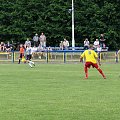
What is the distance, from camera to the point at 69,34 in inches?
2297

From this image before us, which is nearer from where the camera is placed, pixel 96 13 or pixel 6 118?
pixel 6 118

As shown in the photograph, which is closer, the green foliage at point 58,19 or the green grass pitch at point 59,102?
the green grass pitch at point 59,102

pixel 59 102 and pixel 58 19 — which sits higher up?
pixel 58 19

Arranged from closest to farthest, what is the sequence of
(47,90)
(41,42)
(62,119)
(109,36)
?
(62,119) < (47,90) < (41,42) < (109,36)

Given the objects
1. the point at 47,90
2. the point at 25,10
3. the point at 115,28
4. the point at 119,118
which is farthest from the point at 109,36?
the point at 119,118

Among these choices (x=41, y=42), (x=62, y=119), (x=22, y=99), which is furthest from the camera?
(x=41, y=42)

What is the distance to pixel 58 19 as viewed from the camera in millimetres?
57594

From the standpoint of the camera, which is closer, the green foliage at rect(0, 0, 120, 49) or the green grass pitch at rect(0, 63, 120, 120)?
the green grass pitch at rect(0, 63, 120, 120)

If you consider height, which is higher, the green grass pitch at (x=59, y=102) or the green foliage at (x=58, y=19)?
the green foliage at (x=58, y=19)

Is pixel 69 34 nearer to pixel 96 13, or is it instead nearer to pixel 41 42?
pixel 96 13

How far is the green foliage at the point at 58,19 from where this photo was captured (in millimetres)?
57188

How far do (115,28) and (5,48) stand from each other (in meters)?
14.0

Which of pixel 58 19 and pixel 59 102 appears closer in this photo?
pixel 59 102

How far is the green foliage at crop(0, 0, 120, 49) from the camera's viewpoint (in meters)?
57.2
